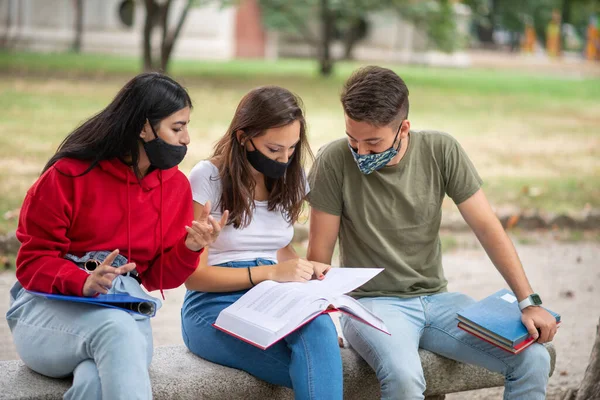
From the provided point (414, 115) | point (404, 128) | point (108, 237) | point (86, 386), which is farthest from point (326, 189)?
point (414, 115)

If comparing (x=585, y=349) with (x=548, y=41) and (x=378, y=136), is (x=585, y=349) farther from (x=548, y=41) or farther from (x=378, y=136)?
(x=548, y=41)

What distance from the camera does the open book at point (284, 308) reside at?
3.03 metres

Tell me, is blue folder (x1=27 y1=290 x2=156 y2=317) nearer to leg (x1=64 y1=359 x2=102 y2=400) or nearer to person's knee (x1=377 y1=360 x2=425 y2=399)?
leg (x1=64 y1=359 x2=102 y2=400)

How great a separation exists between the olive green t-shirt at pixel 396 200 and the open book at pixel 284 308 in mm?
298

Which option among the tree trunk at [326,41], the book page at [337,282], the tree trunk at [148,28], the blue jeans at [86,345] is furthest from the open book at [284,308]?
the tree trunk at [326,41]

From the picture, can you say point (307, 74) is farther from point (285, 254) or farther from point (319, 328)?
point (319, 328)

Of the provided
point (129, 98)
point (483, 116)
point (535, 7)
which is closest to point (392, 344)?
point (129, 98)

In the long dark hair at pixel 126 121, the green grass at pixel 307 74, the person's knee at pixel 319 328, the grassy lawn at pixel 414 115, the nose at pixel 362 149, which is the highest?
the long dark hair at pixel 126 121

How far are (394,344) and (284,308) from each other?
1.49 ft

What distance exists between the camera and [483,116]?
1608 centimetres

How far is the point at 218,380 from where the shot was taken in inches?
125

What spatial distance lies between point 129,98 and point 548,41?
5003 centimetres

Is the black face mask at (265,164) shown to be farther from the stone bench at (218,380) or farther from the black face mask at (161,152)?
the stone bench at (218,380)

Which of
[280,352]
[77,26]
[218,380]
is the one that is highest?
[280,352]
